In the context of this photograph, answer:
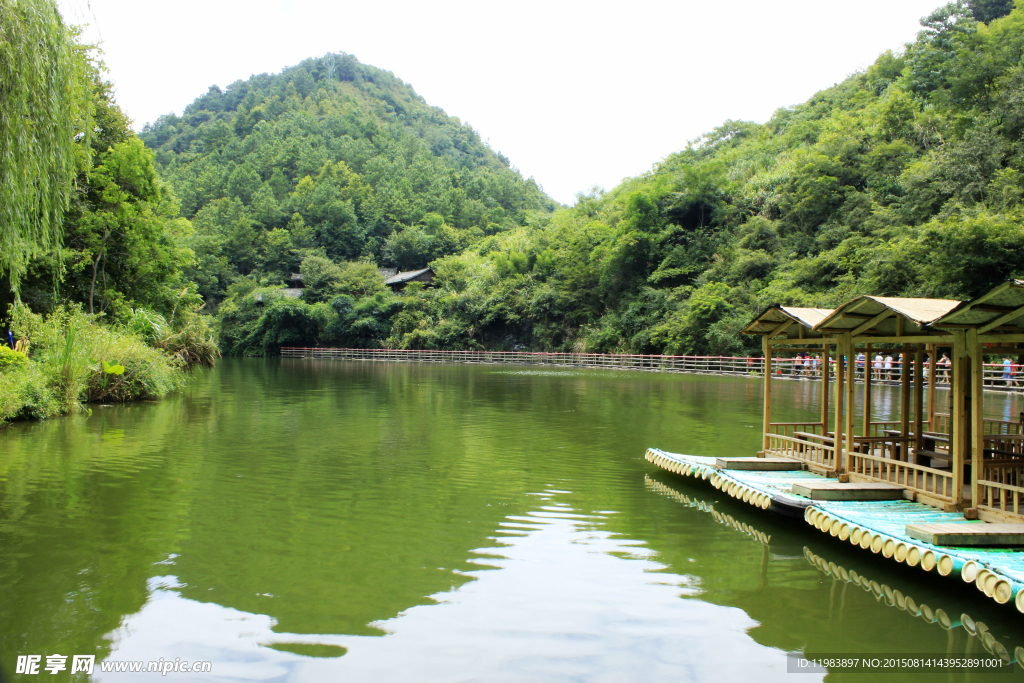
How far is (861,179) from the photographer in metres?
38.8

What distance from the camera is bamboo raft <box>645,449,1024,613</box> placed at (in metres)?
4.80

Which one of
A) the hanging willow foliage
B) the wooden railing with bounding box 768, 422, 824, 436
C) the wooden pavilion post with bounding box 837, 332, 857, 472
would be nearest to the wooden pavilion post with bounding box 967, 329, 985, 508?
the wooden pavilion post with bounding box 837, 332, 857, 472

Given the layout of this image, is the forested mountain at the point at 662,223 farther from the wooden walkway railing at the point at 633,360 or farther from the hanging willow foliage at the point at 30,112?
the hanging willow foliage at the point at 30,112

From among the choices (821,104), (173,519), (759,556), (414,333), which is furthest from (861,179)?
(173,519)

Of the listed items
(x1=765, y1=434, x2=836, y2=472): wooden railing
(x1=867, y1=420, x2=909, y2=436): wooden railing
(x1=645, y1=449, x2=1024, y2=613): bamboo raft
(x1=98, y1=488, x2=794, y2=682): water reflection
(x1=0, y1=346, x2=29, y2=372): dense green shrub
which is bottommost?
(x1=98, y1=488, x2=794, y2=682): water reflection

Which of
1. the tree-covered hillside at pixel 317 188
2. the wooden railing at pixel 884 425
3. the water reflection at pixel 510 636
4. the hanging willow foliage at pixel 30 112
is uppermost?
the tree-covered hillside at pixel 317 188

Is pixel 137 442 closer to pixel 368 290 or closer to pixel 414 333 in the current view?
pixel 414 333

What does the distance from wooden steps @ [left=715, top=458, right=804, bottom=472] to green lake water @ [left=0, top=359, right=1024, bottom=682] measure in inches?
17.9

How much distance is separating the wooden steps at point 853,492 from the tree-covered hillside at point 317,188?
56.9 metres

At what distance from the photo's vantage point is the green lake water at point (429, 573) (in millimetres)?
4477

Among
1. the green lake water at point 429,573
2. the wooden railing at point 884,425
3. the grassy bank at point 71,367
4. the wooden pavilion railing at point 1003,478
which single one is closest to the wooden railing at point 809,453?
the wooden railing at point 884,425

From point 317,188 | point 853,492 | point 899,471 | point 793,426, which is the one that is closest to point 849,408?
point 899,471

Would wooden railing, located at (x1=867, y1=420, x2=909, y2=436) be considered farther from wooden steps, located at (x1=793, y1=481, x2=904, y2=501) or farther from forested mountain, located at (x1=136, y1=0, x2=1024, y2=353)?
forested mountain, located at (x1=136, y1=0, x2=1024, y2=353)

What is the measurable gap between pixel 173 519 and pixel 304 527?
4.90 feet
